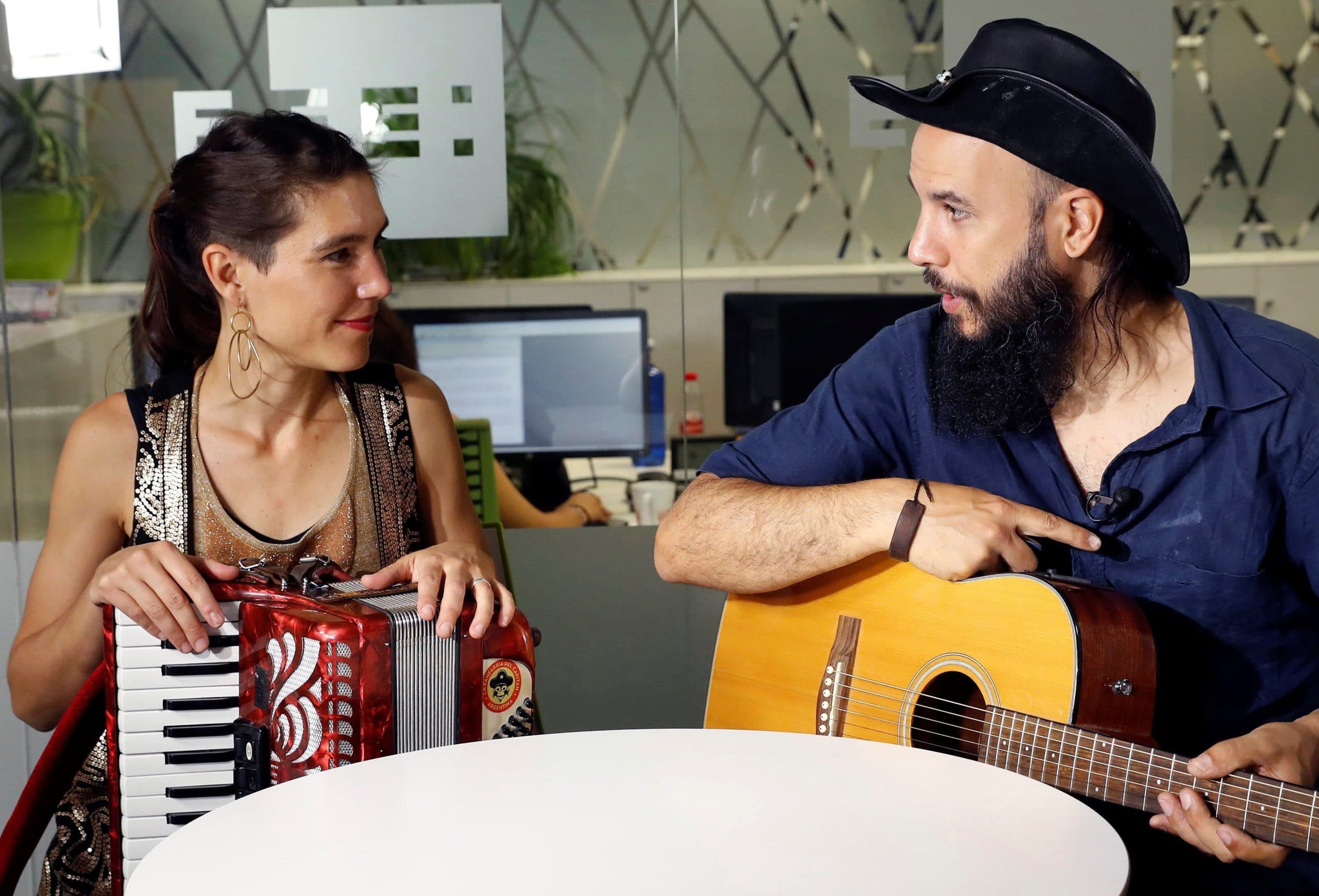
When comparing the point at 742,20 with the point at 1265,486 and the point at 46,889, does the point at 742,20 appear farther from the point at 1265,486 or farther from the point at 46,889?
the point at 46,889

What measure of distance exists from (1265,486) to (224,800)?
4.01ft

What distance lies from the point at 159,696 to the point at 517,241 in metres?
1.60

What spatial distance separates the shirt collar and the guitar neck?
0.43 meters

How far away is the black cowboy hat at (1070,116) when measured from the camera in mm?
1449

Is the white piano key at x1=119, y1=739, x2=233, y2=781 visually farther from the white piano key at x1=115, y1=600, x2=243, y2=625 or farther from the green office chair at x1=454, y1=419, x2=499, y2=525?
the green office chair at x1=454, y1=419, x2=499, y2=525

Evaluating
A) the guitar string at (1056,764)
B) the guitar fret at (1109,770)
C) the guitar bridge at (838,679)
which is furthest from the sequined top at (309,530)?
the guitar fret at (1109,770)

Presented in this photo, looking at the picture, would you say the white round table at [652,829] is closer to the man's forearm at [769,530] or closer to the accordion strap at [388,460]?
the man's forearm at [769,530]

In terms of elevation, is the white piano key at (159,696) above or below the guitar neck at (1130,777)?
above

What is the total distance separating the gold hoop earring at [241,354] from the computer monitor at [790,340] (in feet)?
4.38

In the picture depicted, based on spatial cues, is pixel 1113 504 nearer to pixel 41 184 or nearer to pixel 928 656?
pixel 928 656

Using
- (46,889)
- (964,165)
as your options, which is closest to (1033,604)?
(964,165)

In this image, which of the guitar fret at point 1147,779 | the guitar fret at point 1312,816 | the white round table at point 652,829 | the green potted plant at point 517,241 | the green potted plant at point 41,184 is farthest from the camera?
the green potted plant at point 517,241

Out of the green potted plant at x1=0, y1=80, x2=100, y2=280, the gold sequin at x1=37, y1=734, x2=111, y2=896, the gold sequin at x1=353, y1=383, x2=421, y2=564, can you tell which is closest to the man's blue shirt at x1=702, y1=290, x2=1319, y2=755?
the gold sequin at x1=353, y1=383, x2=421, y2=564

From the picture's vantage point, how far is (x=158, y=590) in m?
1.34
